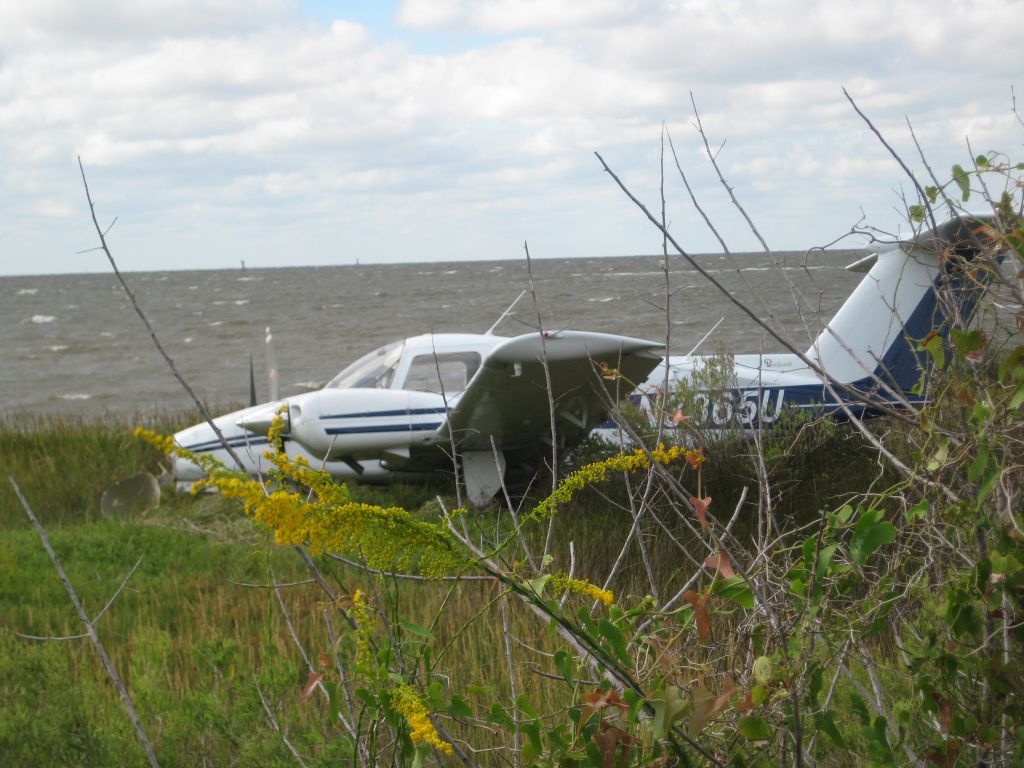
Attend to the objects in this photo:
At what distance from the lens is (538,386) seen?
696cm

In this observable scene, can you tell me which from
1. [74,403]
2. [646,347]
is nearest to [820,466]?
[646,347]

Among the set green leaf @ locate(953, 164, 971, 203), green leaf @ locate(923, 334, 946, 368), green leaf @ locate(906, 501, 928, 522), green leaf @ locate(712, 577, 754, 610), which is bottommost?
green leaf @ locate(712, 577, 754, 610)

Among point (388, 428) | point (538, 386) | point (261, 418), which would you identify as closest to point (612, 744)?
point (538, 386)

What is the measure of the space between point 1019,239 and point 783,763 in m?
0.98

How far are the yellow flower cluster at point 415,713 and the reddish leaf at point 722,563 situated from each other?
49 centimetres

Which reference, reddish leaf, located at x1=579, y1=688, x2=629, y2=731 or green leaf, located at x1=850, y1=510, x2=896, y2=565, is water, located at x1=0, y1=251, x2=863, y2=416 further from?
reddish leaf, located at x1=579, y1=688, x2=629, y2=731

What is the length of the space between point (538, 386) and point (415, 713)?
18.0ft

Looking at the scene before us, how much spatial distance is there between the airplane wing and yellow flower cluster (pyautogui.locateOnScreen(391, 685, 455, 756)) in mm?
4462

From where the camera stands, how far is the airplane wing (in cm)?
654

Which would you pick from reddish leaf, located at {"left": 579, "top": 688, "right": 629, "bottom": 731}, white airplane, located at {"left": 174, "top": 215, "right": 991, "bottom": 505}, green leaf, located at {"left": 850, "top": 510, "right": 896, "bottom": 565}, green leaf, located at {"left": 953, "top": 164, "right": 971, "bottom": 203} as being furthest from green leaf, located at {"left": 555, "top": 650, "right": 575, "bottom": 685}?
white airplane, located at {"left": 174, "top": 215, "right": 991, "bottom": 505}

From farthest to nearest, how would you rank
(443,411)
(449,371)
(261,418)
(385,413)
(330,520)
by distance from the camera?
(261,418) < (449,371) < (443,411) < (385,413) < (330,520)

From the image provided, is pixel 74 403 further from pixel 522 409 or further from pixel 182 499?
pixel 522 409

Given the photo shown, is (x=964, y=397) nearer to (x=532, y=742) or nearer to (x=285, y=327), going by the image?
(x=532, y=742)

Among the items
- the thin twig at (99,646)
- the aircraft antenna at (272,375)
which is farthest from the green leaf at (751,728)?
the aircraft antenna at (272,375)
